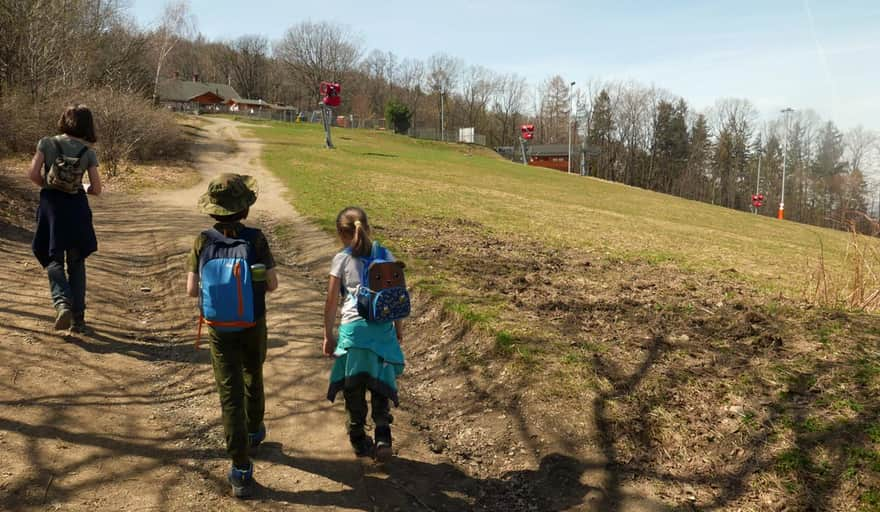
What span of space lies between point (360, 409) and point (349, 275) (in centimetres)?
88

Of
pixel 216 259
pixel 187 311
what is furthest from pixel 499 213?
pixel 216 259

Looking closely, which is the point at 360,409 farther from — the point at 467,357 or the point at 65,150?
the point at 65,150

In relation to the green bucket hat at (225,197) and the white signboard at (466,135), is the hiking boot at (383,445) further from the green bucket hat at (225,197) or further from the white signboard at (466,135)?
the white signboard at (466,135)

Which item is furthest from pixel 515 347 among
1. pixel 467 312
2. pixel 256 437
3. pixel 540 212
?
pixel 540 212

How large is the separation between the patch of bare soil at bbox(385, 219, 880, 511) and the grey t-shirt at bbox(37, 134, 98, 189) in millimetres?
3387

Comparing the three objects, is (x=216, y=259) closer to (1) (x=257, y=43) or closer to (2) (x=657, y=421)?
(2) (x=657, y=421)

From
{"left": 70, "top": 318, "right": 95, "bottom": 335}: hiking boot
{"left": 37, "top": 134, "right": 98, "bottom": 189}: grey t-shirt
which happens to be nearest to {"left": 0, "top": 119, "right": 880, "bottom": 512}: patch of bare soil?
{"left": 70, "top": 318, "right": 95, "bottom": 335}: hiking boot

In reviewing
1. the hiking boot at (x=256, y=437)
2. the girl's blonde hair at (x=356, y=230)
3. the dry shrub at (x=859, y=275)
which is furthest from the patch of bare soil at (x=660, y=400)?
the girl's blonde hair at (x=356, y=230)

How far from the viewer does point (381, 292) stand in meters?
3.56

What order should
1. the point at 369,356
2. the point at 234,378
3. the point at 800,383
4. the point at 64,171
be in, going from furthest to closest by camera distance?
the point at 64,171 → the point at 800,383 → the point at 369,356 → the point at 234,378

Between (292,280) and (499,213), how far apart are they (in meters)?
9.91

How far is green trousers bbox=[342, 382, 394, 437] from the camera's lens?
3.77m

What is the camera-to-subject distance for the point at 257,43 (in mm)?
116250

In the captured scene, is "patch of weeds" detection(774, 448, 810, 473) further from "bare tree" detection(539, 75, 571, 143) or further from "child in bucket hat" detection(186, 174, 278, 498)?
"bare tree" detection(539, 75, 571, 143)
